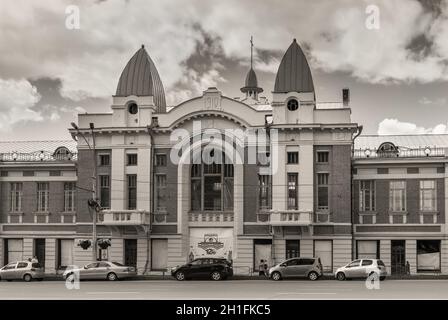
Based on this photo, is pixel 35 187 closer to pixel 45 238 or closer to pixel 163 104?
pixel 45 238

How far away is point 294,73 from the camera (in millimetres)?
48719

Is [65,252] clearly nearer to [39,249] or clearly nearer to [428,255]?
[39,249]

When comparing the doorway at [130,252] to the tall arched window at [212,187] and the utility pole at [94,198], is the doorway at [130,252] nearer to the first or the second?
the utility pole at [94,198]

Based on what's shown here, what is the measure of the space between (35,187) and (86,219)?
18.3 feet

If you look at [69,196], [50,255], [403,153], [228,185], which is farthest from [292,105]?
[50,255]

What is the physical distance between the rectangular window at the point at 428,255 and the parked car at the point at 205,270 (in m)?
14.4

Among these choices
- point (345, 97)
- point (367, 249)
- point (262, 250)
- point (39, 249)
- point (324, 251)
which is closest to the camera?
point (324, 251)

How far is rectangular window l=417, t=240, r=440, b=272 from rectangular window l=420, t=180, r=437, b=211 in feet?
7.56

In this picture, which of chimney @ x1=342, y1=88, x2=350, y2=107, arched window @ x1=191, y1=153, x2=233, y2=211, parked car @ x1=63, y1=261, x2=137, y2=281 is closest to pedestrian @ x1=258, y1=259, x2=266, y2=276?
arched window @ x1=191, y1=153, x2=233, y2=211

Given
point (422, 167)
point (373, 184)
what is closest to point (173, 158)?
point (373, 184)

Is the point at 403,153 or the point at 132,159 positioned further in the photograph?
the point at 403,153

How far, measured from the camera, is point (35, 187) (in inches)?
2073

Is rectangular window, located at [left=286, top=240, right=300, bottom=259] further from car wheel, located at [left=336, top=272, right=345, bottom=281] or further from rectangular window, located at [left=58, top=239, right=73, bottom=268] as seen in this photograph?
rectangular window, located at [left=58, top=239, right=73, bottom=268]

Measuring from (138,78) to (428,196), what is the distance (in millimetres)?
22155
